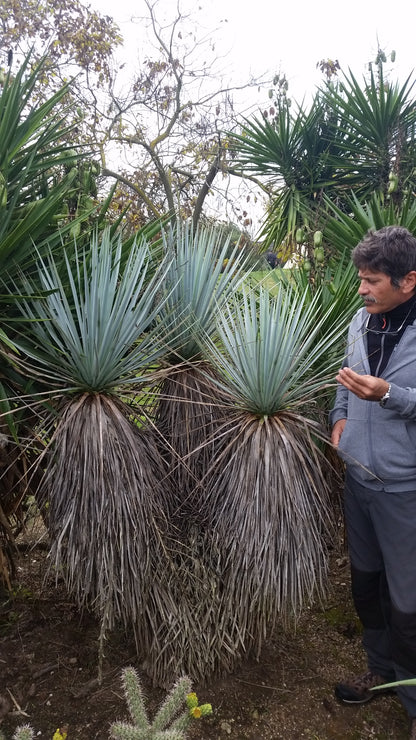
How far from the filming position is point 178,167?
32.1 ft

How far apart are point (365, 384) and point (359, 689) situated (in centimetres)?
169

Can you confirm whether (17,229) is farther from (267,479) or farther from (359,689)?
(359,689)

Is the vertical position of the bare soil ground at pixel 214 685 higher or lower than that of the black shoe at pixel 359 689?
lower

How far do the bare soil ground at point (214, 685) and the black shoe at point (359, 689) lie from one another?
0.04m

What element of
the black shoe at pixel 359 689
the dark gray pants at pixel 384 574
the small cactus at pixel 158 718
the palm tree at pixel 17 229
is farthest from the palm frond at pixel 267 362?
the black shoe at pixel 359 689

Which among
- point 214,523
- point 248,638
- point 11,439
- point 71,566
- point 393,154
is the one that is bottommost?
point 248,638

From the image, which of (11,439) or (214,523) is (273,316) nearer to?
(214,523)

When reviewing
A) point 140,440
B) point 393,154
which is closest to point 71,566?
point 140,440

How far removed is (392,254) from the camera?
85.7 inches

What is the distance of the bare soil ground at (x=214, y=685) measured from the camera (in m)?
2.58

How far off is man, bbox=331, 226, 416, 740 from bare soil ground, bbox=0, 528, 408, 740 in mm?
452

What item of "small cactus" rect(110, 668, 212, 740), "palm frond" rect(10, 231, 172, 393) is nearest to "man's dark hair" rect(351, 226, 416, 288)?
"palm frond" rect(10, 231, 172, 393)

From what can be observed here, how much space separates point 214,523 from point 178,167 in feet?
27.7

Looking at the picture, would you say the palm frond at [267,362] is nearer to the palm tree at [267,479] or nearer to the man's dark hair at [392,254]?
the palm tree at [267,479]
